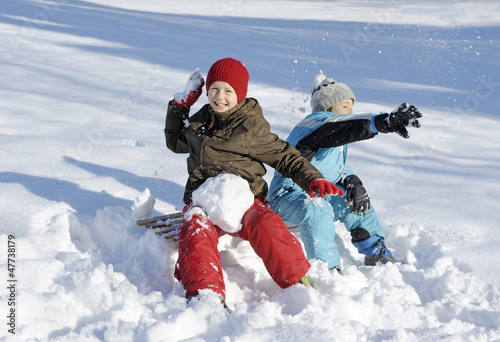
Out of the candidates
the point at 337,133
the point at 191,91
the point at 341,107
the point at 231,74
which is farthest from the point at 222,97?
the point at 341,107

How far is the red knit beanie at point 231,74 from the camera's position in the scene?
243 centimetres

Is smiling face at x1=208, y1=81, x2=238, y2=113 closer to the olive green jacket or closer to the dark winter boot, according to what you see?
the olive green jacket

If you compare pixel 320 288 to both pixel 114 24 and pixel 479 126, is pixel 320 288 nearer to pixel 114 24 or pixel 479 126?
pixel 479 126

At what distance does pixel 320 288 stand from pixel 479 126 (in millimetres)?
3709

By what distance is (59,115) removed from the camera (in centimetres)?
466

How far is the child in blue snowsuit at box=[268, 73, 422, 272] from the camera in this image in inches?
97.2

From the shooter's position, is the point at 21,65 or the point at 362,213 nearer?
the point at 362,213

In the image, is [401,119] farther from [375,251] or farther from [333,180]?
[375,251]

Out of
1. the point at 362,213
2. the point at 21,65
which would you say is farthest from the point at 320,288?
the point at 21,65

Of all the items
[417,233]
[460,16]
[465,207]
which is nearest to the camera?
[417,233]

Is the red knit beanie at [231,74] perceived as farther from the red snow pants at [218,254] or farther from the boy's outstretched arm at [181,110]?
the red snow pants at [218,254]

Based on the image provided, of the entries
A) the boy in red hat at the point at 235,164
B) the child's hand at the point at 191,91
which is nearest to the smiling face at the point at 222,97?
the boy in red hat at the point at 235,164

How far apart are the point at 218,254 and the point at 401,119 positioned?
1062 millimetres

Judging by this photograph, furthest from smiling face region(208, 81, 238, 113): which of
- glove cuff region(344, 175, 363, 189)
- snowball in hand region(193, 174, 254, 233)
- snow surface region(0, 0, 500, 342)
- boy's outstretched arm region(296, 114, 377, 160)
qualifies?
glove cuff region(344, 175, 363, 189)
